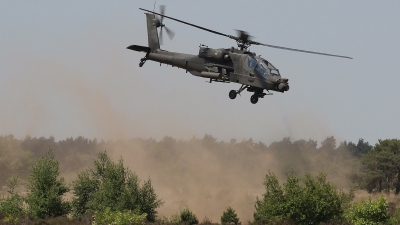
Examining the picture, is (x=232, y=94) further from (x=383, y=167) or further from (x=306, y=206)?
(x=383, y=167)

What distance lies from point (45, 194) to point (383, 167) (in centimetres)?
7110

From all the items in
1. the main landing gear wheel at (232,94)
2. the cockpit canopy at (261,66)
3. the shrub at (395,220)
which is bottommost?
the shrub at (395,220)

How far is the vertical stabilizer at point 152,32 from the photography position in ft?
158

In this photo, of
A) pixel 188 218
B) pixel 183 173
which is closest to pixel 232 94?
pixel 188 218

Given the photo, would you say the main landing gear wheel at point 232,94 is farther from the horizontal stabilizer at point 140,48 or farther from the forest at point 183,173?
the forest at point 183,173

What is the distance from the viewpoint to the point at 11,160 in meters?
146

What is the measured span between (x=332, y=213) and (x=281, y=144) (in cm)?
8244

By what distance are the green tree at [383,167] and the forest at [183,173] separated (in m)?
0.18

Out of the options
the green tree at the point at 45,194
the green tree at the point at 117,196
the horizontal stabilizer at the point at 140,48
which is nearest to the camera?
the horizontal stabilizer at the point at 140,48

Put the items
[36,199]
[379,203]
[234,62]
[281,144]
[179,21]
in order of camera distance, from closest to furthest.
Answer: [179,21], [234,62], [379,203], [36,199], [281,144]

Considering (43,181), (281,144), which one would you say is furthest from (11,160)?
(43,181)

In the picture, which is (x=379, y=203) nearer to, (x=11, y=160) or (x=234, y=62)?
(x=234, y=62)

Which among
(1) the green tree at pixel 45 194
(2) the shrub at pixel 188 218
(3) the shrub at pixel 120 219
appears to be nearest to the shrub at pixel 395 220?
(3) the shrub at pixel 120 219

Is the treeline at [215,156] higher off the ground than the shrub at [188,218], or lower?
higher
